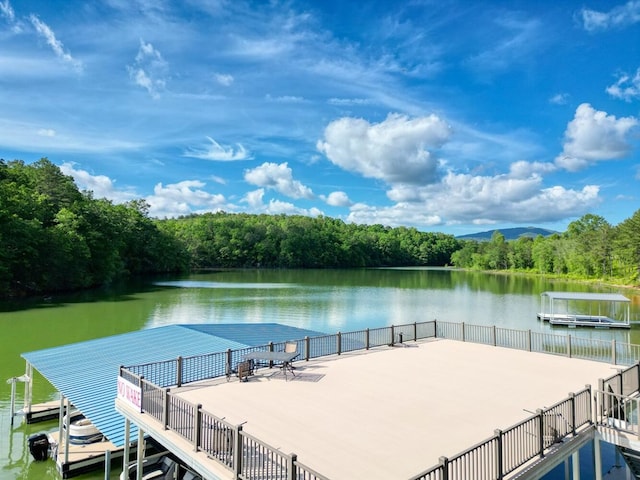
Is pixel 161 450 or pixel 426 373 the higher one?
pixel 426 373

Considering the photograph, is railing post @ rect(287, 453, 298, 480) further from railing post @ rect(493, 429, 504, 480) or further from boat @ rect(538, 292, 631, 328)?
boat @ rect(538, 292, 631, 328)

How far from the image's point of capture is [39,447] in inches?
460

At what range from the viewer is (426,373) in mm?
11312

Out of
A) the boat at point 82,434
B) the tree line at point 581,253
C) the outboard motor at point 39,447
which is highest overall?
the tree line at point 581,253

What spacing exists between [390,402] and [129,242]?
3146 inches

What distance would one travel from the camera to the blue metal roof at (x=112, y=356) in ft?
32.9

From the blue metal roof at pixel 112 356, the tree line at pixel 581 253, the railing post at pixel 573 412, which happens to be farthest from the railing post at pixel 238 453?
the tree line at pixel 581 253

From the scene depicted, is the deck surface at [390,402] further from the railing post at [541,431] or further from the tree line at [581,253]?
the tree line at [581,253]

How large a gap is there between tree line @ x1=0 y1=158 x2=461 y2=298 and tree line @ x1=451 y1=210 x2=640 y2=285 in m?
36.3

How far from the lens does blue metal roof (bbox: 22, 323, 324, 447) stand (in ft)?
32.9

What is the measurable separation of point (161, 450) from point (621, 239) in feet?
238

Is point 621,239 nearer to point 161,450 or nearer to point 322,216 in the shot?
point 161,450

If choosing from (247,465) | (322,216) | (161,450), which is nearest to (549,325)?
(161,450)

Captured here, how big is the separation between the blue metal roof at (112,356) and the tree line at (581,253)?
65.2 m
